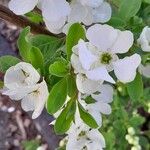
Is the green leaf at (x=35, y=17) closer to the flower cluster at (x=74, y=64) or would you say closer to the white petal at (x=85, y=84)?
the flower cluster at (x=74, y=64)

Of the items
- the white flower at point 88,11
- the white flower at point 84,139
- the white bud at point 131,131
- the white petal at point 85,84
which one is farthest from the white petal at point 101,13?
the white bud at point 131,131

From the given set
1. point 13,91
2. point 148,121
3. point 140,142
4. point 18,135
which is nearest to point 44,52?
point 13,91

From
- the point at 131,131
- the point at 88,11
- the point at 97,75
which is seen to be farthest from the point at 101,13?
the point at 131,131

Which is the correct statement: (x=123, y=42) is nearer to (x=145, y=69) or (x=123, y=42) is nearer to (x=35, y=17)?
(x=145, y=69)

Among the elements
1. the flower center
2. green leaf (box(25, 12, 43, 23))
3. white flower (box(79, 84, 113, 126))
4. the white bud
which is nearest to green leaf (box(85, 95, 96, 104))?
white flower (box(79, 84, 113, 126))

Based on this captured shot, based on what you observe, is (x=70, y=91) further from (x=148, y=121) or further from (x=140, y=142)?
(x=148, y=121)

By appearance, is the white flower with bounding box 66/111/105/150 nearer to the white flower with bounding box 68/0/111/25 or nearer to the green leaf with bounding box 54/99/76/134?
the green leaf with bounding box 54/99/76/134

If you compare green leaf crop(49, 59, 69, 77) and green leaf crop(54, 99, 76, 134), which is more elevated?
green leaf crop(49, 59, 69, 77)
